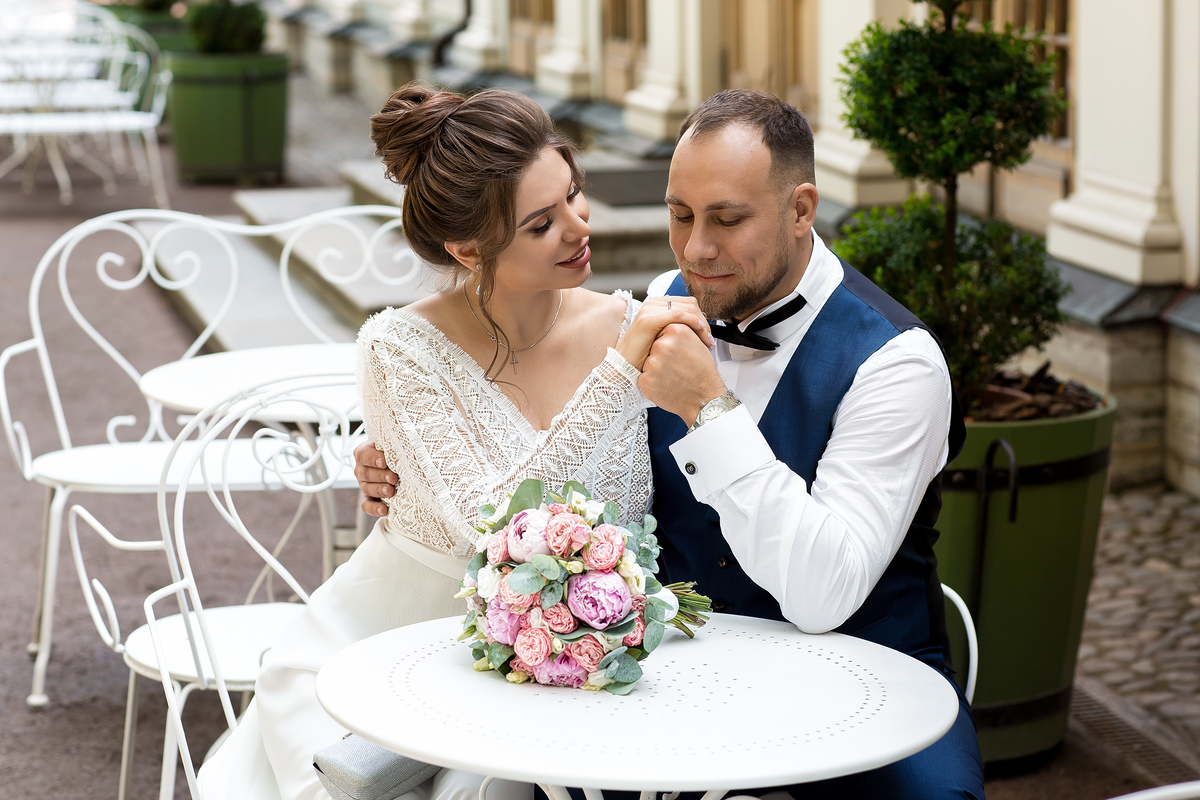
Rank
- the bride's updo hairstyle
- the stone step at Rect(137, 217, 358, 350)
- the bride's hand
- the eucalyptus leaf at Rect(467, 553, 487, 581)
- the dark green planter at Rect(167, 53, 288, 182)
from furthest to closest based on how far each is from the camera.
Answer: the dark green planter at Rect(167, 53, 288, 182) < the stone step at Rect(137, 217, 358, 350) < the bride's updo hairstyle < the bride's hand < the eucalyptus leaf at Rect(467, 553, 487, 581)

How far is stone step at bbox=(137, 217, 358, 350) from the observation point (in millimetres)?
6469

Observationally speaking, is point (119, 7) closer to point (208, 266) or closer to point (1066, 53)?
point (208, 266)

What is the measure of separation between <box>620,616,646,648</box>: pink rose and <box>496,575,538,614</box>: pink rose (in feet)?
0.44

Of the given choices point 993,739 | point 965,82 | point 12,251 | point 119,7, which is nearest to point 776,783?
point 993,739

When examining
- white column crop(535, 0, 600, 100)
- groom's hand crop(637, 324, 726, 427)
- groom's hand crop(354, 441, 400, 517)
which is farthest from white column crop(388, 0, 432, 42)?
groom's hand crop(637, 324, 726, 427)

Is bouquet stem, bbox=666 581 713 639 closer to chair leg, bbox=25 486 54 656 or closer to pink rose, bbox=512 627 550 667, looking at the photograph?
pink rose, bbox=512 627 550 667

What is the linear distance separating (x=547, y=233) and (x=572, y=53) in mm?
7684

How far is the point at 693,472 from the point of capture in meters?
2.04

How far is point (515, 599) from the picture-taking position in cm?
180

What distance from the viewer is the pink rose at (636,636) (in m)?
1.82

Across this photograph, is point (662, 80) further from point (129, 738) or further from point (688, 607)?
point (688, 607)

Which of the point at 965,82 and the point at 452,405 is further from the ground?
the point at 965,82

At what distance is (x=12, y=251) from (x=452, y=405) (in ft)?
26.6

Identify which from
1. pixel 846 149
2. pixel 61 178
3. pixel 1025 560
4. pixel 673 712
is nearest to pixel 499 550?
pixel 673 712
